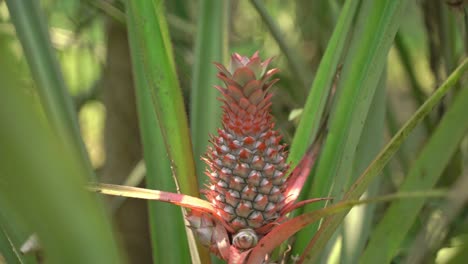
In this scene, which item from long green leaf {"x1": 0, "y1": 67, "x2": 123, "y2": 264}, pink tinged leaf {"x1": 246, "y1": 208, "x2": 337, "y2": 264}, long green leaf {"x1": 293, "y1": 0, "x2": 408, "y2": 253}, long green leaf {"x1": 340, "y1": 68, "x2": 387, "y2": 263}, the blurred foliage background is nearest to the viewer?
long green leaf {"x1": 0, "y1": 67, "x2": 123, "y2": 264}

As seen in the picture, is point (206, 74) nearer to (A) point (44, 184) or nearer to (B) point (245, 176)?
(B) point (245, 176)

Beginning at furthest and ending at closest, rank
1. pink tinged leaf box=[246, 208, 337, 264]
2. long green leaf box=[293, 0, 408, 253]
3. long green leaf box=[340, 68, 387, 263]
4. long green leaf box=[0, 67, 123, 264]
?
long green leaf box=[340, 68, 387, 263] → long green leaf box=[293, 0, 408, 253] → pink tinged leaf box=[246, 208, 337, 264] → long green leaf box=[0, 67, 123, 264]

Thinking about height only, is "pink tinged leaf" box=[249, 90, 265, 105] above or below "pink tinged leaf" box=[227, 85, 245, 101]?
below

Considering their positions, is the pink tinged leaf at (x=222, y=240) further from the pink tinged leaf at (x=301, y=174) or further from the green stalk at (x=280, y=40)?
the green stalk at (x=280, y=40)

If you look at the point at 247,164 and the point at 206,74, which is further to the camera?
the point at 206,74

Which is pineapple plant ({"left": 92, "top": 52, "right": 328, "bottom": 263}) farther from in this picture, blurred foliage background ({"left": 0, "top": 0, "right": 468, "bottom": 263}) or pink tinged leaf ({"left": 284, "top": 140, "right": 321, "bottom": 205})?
blurred foliage background ({"left": 0, "top": 0, "right": 468, "bottom": 263})

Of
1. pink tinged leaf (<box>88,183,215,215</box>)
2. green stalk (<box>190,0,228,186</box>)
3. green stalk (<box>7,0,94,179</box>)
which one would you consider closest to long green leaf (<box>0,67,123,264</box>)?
pink tinged leaf (<box>88,183,215,215</box>)

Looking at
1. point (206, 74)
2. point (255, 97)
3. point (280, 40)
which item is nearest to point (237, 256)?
point (255, 97)

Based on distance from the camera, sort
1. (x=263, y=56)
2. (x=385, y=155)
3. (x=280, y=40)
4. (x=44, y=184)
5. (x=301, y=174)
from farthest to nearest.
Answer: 1. (x=263, y=56)
2. (x=280, y=40)
3. (x=301, y=174)
4. (x=385, y=155)
5. (x=44, y=184)
